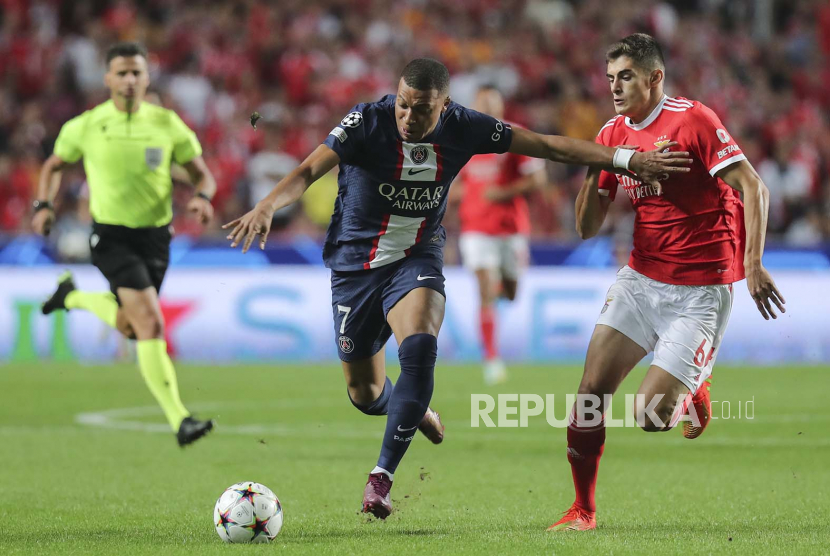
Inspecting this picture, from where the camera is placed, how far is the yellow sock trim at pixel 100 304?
28.6ft

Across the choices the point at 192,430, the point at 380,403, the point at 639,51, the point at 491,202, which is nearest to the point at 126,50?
the point at 192,430

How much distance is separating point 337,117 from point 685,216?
41.8 feet

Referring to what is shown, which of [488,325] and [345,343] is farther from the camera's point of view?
[488,325]

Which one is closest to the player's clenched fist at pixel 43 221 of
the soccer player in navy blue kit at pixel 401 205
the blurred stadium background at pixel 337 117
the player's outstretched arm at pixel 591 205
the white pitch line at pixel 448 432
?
the white pitch line at pixel 448 432

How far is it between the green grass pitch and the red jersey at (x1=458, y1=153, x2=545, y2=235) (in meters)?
1.69

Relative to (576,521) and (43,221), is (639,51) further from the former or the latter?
(43,221)

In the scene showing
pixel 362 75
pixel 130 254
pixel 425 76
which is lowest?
pixel 130 254

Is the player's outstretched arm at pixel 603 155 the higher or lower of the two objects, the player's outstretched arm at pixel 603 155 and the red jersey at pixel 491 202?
the higher

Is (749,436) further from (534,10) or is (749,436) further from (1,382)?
(534,10)

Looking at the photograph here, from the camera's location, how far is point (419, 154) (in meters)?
5.95

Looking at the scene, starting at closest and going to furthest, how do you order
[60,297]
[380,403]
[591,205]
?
[591,205] → [380,403] → [60,297]

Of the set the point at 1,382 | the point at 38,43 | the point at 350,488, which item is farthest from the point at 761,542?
the point at 38,43

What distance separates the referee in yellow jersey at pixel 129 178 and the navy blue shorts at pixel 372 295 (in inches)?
76.1

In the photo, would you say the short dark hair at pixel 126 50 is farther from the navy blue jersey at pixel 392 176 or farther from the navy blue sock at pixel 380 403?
the navy blue sock at pixel 380 403
